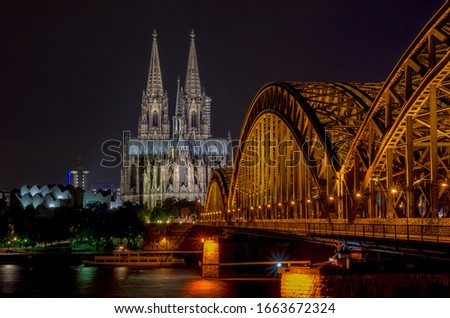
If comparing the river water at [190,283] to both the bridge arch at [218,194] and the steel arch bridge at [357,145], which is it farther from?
the bridge arch at [218,194]

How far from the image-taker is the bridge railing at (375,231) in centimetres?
3253

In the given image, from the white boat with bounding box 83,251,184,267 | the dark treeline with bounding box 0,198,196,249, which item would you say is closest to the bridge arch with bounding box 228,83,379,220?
the white boat with bounding box 83,251,184,267

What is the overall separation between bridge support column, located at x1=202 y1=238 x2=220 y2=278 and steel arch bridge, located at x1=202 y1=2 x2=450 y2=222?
255 inches

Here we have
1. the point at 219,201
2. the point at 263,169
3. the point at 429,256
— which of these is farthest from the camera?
the point at 219,201

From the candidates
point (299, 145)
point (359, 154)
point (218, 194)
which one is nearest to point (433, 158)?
point (359, 154)

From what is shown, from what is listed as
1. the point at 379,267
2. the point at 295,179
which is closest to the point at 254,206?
the point at 295,179

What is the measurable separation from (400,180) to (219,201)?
101 metres

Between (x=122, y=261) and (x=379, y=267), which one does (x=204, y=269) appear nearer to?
(x=122, y=261)

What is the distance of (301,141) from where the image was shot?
2655 inches

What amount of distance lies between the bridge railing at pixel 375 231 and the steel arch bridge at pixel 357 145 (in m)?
2.74

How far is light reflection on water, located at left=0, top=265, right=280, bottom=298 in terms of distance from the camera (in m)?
66.1

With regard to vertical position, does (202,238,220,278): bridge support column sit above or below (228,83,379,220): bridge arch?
below

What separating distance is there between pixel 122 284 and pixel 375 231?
40.3 metres

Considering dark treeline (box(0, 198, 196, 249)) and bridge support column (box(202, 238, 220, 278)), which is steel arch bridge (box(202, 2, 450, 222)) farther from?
dark treeline (box(0, 198, 196, 249))
